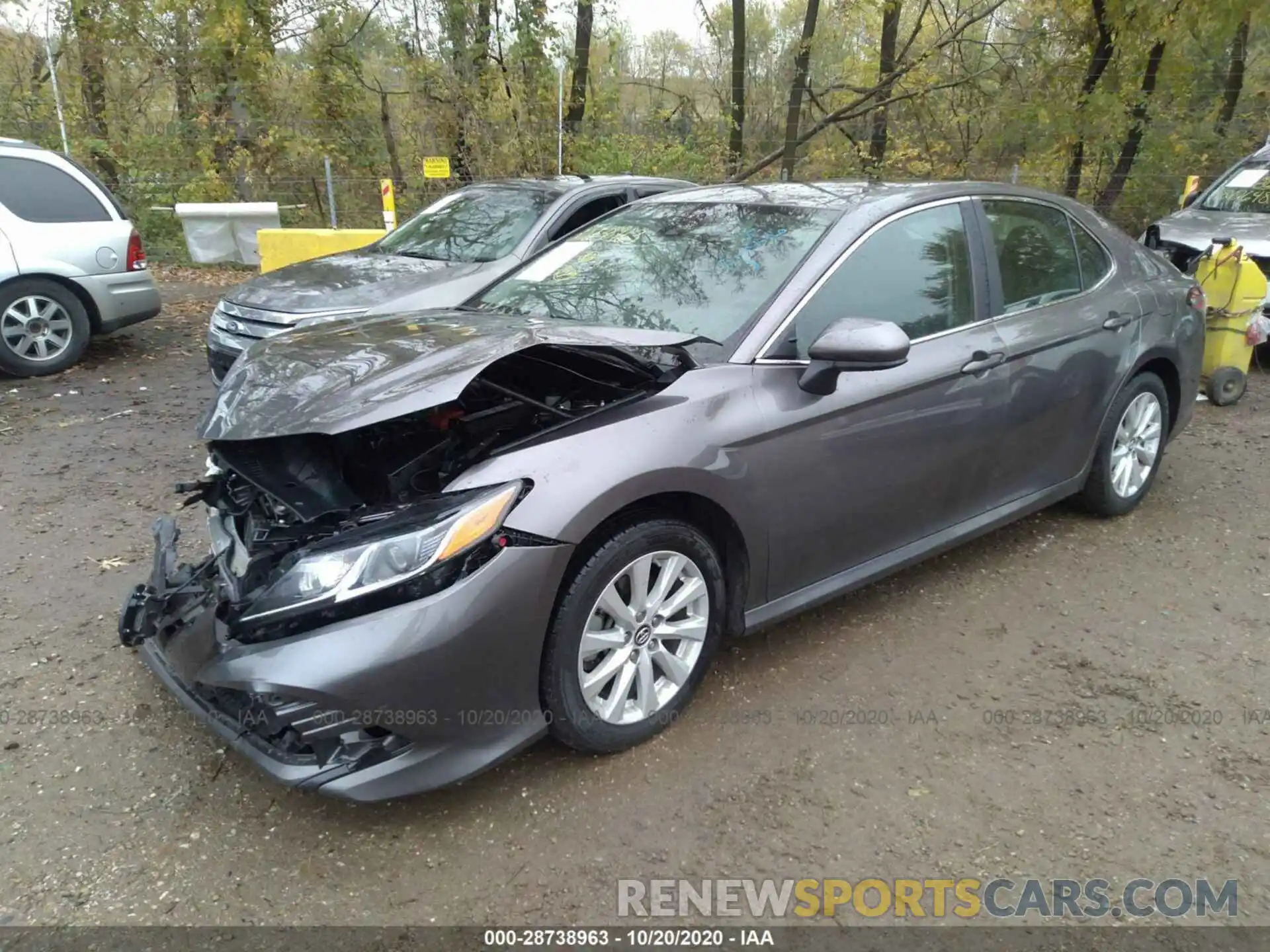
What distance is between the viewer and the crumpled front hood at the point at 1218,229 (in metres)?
7.76

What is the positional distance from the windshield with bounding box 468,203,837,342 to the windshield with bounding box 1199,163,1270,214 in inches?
283

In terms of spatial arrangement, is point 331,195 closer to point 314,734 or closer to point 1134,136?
point 1134,136

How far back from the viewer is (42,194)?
7312 millimetres

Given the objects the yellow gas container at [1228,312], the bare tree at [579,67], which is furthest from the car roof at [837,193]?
the bare tree at [579,67]

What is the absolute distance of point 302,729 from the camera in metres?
2.33

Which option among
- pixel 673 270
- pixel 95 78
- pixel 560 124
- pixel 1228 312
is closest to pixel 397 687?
pixel 673 270

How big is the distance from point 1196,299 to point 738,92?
13.0 m

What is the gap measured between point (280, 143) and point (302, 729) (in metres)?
13.8

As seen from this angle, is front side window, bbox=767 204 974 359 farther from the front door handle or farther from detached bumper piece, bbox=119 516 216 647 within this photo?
detached bumper piece, bbox=119 516 216 647

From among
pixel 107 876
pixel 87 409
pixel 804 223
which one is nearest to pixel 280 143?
pixel 87 409

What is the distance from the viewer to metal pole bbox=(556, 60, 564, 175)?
13.6 metres

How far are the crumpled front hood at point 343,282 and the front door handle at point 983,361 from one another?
12.5 feet

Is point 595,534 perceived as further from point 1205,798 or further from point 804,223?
point 1205,798

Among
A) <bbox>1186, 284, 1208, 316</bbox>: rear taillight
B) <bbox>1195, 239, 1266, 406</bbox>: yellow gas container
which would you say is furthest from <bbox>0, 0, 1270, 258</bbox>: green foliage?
<bbox>1186, 284, 1208, 316</bbox>: rear taillight
